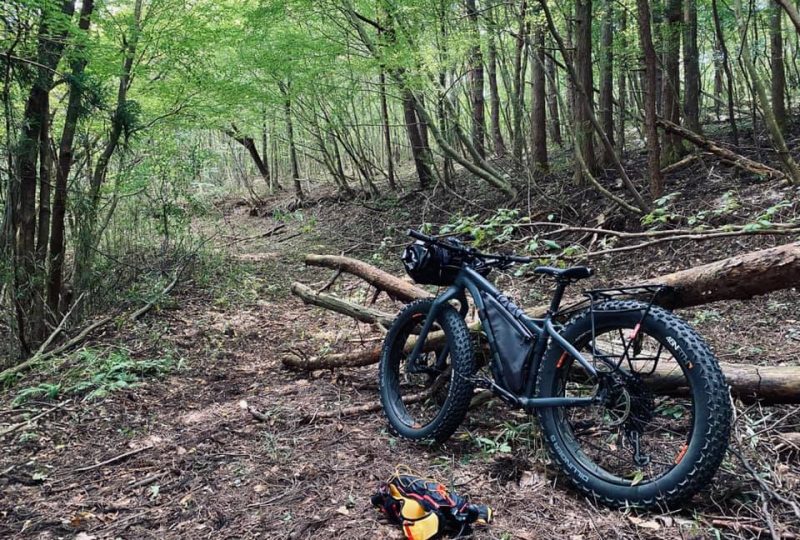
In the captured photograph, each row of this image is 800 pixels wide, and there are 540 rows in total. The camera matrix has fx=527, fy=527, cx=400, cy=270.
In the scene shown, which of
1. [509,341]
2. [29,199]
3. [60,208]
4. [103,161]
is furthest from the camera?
[103,161]

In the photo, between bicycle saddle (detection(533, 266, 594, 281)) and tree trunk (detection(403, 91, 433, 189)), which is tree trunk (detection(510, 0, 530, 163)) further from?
bicycle saddle (detection(533, 266, 594, 281))

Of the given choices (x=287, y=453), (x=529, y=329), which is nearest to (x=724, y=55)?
(x=529, y=329)

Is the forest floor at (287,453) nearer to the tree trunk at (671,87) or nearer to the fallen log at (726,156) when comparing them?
the fallen log at (726,156)

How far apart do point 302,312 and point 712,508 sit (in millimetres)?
5722

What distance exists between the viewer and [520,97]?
31.9 feet

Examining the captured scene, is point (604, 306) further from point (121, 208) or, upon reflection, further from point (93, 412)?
point (121, 208)

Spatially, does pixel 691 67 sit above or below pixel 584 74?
above

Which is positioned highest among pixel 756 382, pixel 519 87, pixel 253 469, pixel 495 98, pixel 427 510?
pixel 495 98

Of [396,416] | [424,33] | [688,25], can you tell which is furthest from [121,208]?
[688,25]

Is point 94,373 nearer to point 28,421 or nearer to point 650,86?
point 28,421

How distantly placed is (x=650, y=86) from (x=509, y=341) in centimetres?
482

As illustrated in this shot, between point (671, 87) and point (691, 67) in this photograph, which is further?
point (691, 67)

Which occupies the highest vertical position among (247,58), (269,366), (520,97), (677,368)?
(247,58)

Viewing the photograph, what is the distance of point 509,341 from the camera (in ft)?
9.36
